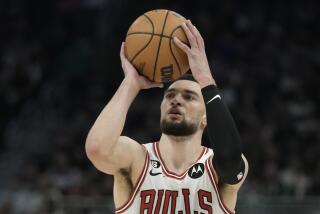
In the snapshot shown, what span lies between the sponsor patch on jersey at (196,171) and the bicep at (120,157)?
1.09 ft

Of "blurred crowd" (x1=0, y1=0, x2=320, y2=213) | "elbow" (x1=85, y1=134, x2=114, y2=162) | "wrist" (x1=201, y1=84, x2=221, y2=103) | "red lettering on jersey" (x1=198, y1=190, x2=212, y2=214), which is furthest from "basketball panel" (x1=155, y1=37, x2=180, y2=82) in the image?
"blurred crowd" (x1=0, y1=0, x2=320, y2=213)

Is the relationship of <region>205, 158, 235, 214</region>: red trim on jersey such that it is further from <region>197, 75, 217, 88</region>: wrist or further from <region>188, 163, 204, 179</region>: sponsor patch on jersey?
<region>197, 75, 217, 88</region>: wrist

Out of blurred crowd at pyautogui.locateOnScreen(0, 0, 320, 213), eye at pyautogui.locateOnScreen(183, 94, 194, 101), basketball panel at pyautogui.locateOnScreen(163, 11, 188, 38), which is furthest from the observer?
blurred crowd at pyautogui.locateOnScreen(0, 0, 320, 213)

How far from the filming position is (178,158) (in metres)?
4.92

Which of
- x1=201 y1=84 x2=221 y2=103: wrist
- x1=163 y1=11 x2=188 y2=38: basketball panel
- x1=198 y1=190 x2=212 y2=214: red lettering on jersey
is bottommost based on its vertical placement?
x1=198 y1=190 x2=212 y2=214: red lettering on jersey

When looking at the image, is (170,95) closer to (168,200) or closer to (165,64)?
(165,64)

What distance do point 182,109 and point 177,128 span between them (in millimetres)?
130

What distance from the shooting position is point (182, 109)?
15.7 ft

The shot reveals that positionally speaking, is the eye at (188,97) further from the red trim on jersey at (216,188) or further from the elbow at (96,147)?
the elbow at (96,147)

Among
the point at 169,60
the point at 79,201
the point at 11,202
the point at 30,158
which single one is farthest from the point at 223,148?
the point at 30,158

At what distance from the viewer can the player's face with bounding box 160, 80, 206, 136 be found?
15.7 ft

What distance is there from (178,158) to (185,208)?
0.43 metres

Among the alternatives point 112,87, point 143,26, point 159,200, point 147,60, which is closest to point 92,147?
point 147,60

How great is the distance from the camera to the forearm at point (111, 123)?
407cm
